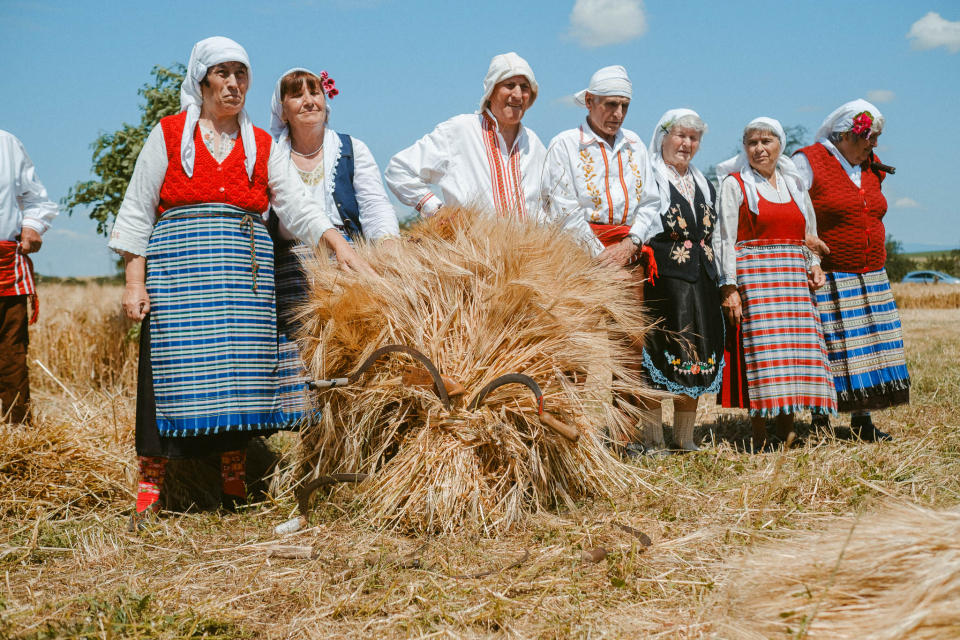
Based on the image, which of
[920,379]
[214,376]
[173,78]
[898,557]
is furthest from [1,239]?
[920,379]

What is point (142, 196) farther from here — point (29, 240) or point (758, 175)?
point (758, 175)

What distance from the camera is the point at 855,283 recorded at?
4.42 metres

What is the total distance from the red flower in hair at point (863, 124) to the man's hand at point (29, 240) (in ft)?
16.3

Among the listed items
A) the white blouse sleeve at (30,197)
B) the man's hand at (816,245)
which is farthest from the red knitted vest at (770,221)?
the white blouse sleeve at (30,197)

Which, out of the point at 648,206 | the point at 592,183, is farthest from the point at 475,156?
the point at 648,206

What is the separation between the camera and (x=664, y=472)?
348 cm

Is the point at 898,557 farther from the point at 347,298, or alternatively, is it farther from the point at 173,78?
the point at 173,78

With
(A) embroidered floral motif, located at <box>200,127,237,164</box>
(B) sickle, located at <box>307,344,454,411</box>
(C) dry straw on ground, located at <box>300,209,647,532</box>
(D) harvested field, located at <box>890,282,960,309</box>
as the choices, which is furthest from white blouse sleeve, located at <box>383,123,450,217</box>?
(D) harvested field, located at <box>890,282,960,309</box>

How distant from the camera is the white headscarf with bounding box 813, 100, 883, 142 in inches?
172

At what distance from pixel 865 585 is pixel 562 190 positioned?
2613mm

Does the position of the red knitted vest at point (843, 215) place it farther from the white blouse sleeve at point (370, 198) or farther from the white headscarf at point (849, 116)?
the white blouse sleeve at point (370, 198)

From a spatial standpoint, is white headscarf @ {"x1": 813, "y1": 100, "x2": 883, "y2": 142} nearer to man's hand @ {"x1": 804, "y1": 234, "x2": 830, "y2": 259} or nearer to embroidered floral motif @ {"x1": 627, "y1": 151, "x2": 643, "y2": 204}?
man's hand @ {"x1": 804, "y1": 234, "x2": 830, "y2": 259}

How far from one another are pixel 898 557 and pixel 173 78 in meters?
6.26

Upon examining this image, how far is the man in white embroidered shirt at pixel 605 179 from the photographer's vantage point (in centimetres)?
386
